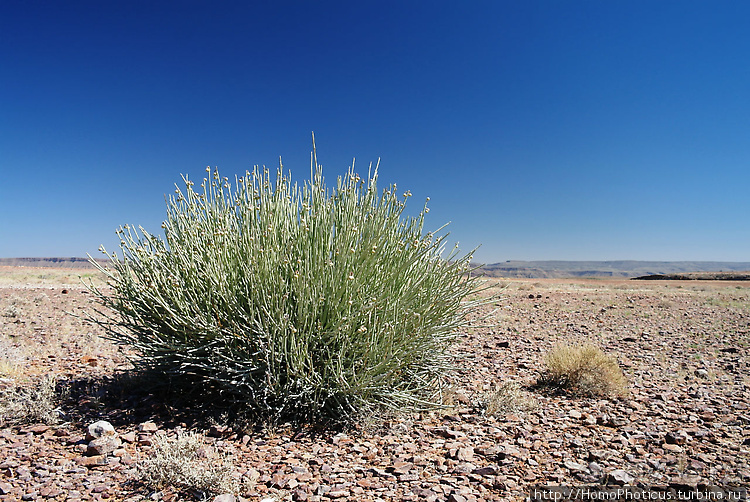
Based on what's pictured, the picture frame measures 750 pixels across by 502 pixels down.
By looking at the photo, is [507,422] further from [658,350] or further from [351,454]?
[658,350]

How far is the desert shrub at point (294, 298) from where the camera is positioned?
3.62 m

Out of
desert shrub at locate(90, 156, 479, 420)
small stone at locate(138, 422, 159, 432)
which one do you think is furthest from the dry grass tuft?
small stone at locate(138, 422, 159, 432)

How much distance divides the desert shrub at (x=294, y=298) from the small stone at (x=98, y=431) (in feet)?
1.98

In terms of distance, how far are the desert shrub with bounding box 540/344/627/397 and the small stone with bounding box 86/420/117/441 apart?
14.9 ft

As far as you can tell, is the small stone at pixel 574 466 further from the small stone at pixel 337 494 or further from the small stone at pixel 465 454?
the small stone at pixel 337 494

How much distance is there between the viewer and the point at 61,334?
311 inches

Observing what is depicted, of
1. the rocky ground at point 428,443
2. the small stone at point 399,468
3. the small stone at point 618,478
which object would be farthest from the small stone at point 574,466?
the small stone at point 399,468

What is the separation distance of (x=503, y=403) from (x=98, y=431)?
3.51m

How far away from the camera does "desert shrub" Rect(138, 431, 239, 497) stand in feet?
9.05

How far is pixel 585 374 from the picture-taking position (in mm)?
5227

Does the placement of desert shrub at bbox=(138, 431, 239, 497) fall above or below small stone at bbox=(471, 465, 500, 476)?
above

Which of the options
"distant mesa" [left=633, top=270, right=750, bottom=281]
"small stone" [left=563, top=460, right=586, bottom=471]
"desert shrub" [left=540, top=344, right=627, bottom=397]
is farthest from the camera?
"distant mesa" [left=633, top=270, right=750, bottom=281]

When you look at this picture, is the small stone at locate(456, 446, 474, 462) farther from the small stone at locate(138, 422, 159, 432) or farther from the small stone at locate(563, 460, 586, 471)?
the small stone at locate(138, 422, 159, 432)

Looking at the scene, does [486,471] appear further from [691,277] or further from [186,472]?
[691,277]
